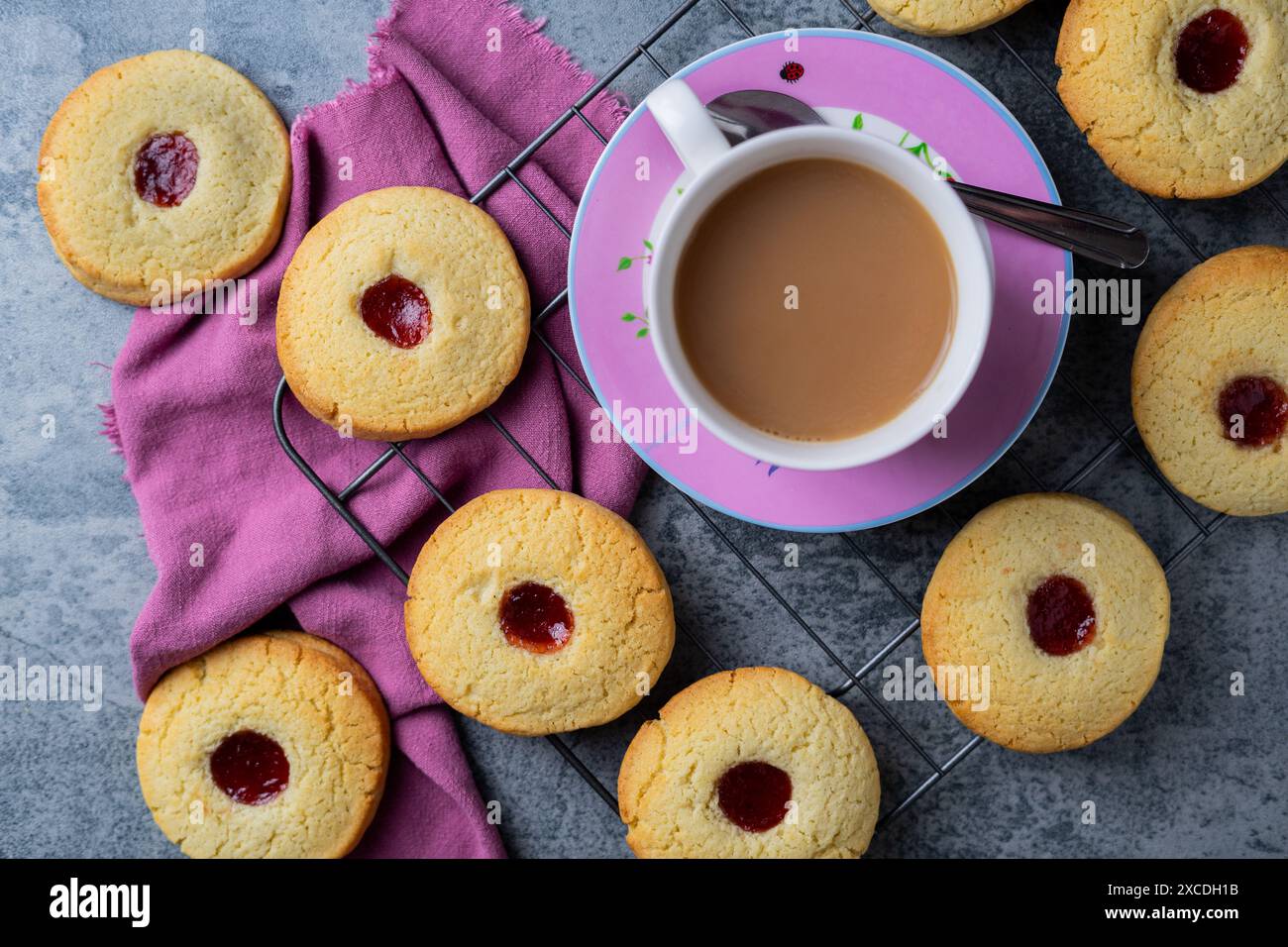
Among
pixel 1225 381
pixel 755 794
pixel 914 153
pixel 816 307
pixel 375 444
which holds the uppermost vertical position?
pixel 914 153

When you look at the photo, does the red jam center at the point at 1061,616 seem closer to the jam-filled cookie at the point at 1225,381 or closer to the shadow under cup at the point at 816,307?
the jam-filled cookie at the point at 1225,381

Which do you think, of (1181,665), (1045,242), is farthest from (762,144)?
(1181,665)

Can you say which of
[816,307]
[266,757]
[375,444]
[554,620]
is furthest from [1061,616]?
[266,757]

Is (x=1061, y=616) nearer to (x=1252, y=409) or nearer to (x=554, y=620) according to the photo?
(x=1252, y=409)

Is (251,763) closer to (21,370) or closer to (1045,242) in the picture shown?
(21,370)

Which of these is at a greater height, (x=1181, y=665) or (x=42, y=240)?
(x=42, y=240)
